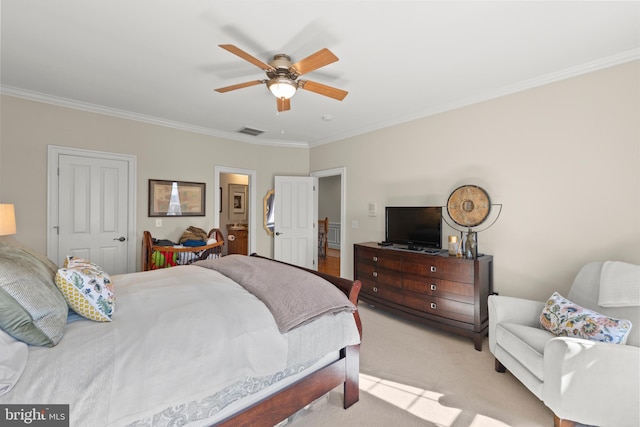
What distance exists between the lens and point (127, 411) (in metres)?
1.07

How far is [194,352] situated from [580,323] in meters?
2.47

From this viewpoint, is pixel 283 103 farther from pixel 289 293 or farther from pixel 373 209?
pixel 373 209

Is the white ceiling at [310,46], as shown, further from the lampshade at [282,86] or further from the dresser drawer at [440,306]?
the dresser drawer at [440,306]

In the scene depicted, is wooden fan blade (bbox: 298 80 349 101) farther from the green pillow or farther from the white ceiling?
the green pillow

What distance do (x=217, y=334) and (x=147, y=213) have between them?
343cm

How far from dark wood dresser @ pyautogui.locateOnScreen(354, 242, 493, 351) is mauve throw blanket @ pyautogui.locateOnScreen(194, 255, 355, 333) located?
1.55 m

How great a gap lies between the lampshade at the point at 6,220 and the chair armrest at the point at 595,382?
4640 mm

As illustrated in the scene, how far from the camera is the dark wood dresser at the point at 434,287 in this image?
9.15 ft

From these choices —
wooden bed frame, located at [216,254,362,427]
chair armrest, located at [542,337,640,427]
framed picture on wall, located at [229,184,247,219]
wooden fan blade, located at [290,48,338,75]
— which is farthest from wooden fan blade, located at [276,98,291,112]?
framed picture on wall, located at [229,184,247,219]

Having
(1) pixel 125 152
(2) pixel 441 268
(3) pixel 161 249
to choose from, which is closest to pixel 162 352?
(3) pixel 161 249

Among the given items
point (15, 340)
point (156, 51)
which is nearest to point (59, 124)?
point (156, 51)

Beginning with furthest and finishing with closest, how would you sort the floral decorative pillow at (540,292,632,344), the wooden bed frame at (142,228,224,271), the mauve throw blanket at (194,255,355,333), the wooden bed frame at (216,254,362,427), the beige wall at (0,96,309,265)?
the wooden bed frame at (142,228,224,271)
the beige wall at (0,96,309,265)
the floral decorative pillow at (540,292,632,344)
the mauve throw blanket at (194,255,355,333)
the wooden bed frame at (216,254,362,427)

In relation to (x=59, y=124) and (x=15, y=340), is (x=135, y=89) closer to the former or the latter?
(x=59, y=124)

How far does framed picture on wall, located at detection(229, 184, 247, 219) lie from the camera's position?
730 cm
